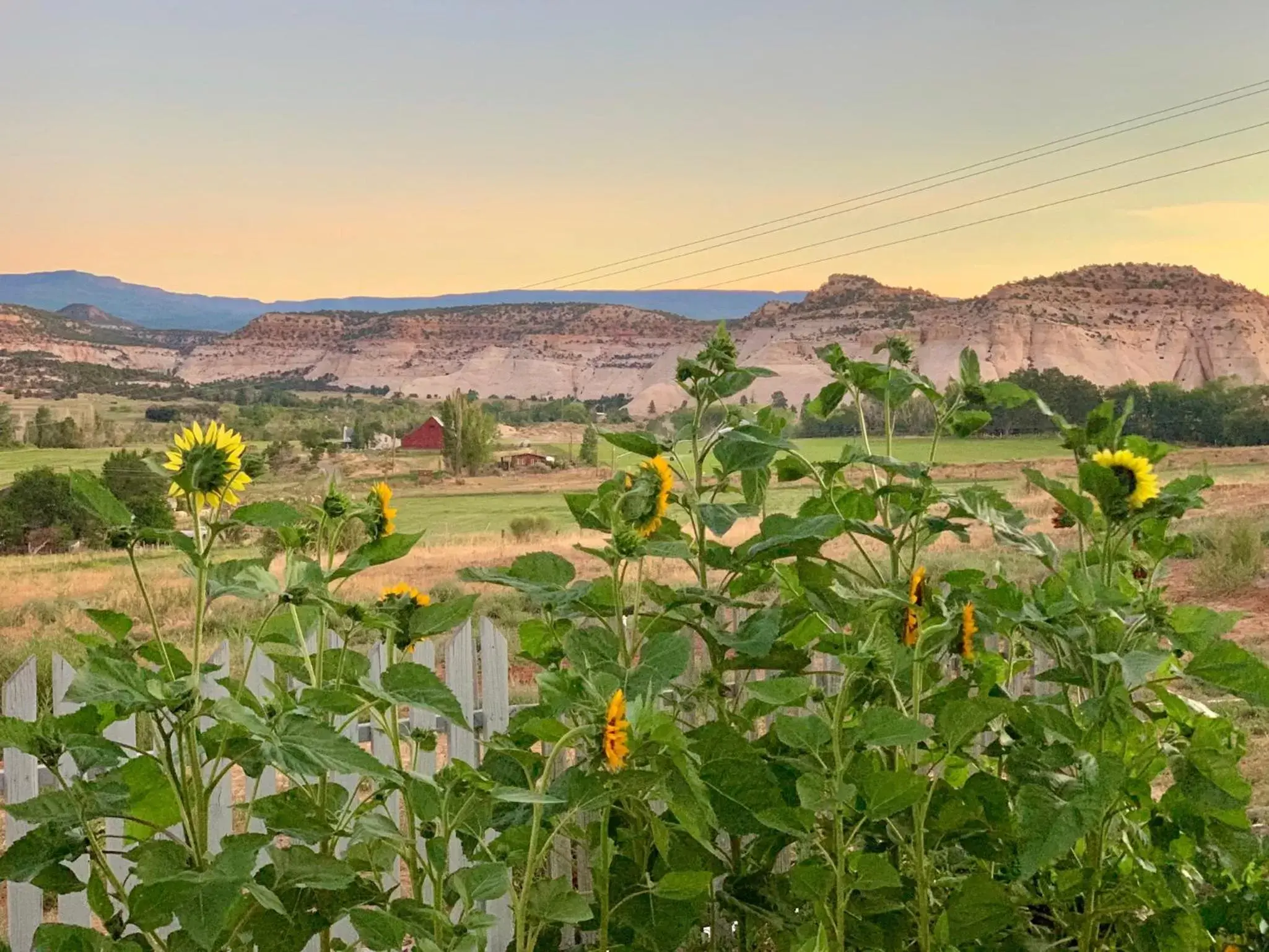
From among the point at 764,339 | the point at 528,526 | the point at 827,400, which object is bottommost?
the point at 528,526

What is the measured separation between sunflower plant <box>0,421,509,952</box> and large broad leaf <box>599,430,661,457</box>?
0.22 m

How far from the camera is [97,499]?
0.80 meters

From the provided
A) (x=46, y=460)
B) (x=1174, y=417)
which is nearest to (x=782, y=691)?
(x=46, y=460)

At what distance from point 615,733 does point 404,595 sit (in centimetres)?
31

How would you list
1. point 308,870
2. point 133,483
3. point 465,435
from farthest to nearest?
point 465,435, point 133,483, point 308,870

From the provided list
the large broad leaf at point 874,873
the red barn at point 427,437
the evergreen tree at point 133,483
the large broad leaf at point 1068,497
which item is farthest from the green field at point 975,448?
the large broad leaf at point 874,873

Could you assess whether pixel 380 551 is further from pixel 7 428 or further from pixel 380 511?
pixel 7 428

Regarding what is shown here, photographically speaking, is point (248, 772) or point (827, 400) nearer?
point (248, 772)

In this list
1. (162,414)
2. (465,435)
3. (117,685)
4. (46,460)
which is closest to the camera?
(117,685)

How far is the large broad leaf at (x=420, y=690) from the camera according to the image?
0.86m

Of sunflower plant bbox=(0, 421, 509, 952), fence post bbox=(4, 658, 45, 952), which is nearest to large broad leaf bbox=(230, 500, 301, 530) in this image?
sunflower plant bbox=(0, 421, 509, 952)

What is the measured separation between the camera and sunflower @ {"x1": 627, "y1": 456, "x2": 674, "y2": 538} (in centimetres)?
95

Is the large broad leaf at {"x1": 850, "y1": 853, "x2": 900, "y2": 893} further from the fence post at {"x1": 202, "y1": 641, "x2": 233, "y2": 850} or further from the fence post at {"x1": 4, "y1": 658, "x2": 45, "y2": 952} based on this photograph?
the fence post at {"x1": 4, "y1": 658, "x2": 45, "y2": 952}

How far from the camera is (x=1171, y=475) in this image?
459cm
